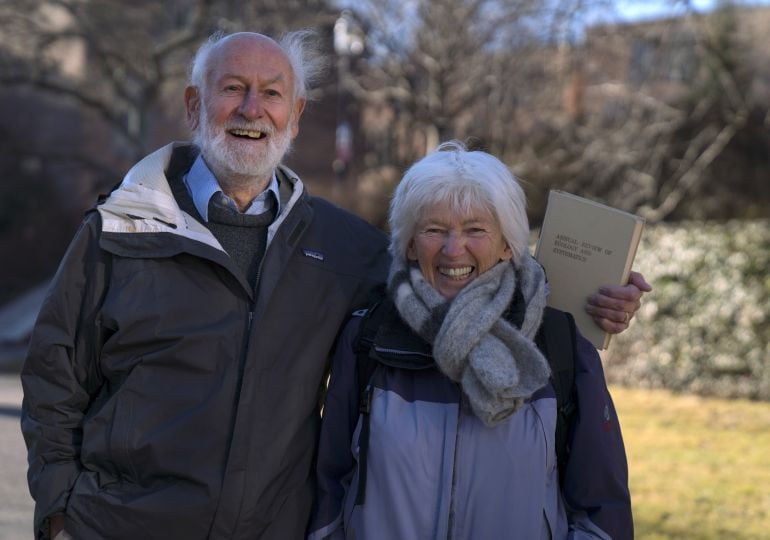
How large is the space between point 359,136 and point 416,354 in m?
18.9

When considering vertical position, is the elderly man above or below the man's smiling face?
below

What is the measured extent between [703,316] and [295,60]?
9.14 metres

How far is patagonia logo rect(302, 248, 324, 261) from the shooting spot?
3.23 meters

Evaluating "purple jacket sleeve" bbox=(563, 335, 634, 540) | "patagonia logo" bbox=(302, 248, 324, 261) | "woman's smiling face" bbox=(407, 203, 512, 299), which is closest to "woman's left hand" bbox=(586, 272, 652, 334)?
"purple jacket sleeve" bbox=(563, 335, 634, 540)

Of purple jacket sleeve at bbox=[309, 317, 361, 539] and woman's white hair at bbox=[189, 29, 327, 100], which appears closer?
purple jacket sleeve at bbox=[309, 317, 361, 539]

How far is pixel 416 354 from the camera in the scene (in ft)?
9.37

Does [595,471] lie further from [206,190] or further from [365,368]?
[206,190]

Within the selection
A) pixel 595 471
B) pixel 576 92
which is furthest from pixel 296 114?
pixel 576 92

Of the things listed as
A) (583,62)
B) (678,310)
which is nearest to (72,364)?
(678,310)

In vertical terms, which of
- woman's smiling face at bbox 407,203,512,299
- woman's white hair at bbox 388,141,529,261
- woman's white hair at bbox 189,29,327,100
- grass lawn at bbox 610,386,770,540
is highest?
woman's white hair at bbox 189,29,327,100

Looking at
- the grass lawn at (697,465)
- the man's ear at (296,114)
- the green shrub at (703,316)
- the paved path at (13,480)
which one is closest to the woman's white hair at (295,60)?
the man's ear at (296,114)

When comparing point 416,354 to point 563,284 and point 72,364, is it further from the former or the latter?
point 72,364

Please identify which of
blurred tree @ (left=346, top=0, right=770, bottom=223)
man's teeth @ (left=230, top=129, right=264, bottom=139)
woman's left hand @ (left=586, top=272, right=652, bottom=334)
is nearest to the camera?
woman's left hand @ (left=586, top=272, right=652, bottom=334)

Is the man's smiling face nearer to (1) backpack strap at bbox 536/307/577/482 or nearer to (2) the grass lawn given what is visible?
(1) backpack strap at bbox 536/307/577/482
